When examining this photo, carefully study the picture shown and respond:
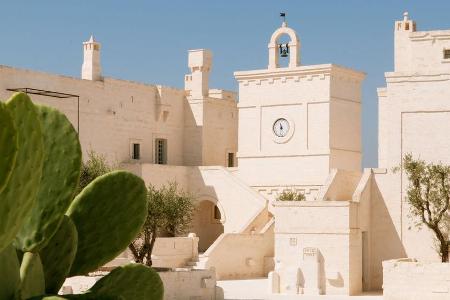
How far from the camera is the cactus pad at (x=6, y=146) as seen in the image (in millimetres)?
2348

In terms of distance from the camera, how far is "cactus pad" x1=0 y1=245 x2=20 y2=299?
2908 millimetres

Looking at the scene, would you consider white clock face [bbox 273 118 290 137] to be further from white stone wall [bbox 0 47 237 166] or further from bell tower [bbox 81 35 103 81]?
bell tower [bbox 81 35 103 81]

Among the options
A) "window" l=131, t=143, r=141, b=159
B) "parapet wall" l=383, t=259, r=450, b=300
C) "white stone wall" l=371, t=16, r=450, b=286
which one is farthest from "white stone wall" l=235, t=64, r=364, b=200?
"parapet wall" l=383, t=259, r=450, b=300

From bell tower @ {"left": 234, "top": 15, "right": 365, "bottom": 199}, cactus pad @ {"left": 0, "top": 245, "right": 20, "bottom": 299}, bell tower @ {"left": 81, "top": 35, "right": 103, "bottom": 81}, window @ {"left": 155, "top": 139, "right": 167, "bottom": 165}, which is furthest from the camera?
window @ {"left": 155, "top": 139, "right": 167, "bottom": 165}

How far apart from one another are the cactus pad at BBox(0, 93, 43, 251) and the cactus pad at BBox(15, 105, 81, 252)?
0.48 m

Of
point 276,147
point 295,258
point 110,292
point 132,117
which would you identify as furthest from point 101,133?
point 110,292

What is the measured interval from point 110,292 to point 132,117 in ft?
105

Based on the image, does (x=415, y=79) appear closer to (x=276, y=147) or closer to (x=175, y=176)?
(x=276, y=147)

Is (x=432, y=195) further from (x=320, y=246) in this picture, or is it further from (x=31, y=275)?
(x=31, y=275)

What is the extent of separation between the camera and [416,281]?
72.3 ft

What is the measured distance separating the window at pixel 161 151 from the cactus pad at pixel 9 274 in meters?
33.6

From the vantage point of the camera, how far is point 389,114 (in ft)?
86.7

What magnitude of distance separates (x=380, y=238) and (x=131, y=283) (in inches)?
915

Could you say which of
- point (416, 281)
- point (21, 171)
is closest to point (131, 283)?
point (21, 171)
